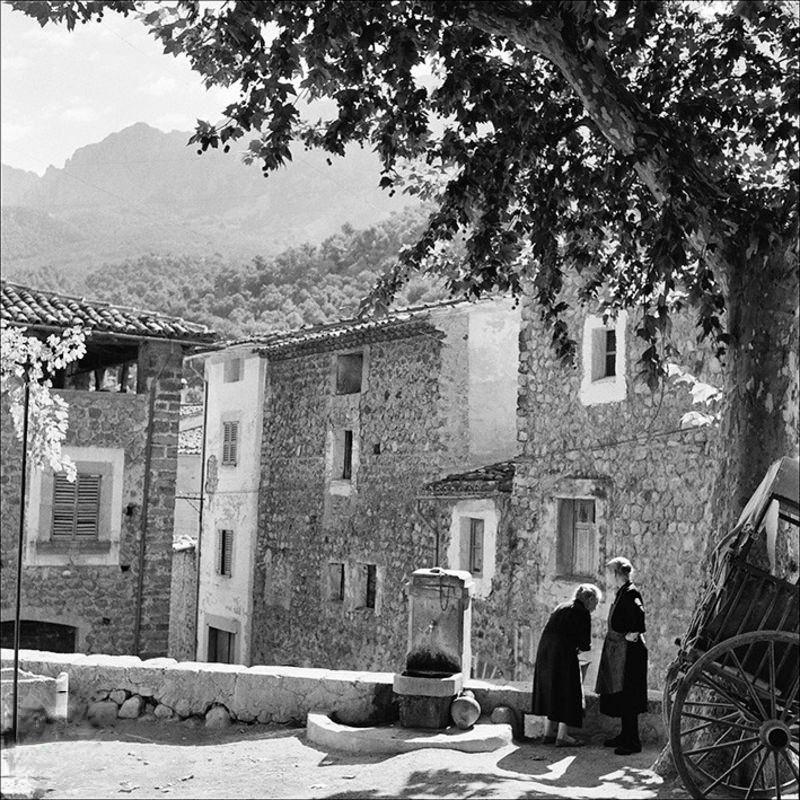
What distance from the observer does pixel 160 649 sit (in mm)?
16891

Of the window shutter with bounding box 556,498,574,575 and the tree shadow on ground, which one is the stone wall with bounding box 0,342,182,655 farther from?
the tree shadow on ground

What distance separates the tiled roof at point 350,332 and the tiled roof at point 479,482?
2.70 meters

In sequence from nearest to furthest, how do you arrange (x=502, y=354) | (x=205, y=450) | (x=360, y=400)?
(x=502, y=354)
(x=360, y=400)
(x=205, y=450)

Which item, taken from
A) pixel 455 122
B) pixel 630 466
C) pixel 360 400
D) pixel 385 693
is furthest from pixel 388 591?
pixel 455 122

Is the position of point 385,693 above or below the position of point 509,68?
below

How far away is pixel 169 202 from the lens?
120750 millimetres

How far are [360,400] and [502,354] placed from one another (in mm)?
3212

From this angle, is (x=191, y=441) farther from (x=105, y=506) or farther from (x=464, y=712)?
(x=464, y=712)

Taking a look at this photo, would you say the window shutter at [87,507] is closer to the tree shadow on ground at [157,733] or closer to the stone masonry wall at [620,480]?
the stone masonry wall at [620,480]

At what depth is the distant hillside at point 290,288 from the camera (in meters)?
35.2

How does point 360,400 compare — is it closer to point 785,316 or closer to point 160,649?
point 160,649

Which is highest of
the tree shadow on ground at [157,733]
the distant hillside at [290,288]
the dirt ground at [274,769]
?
the distant hillside at [290,288]

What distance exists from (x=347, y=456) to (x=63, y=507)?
6.37m

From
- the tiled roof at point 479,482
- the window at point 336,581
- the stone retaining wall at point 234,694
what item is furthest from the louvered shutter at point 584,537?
the window at point 336,581
